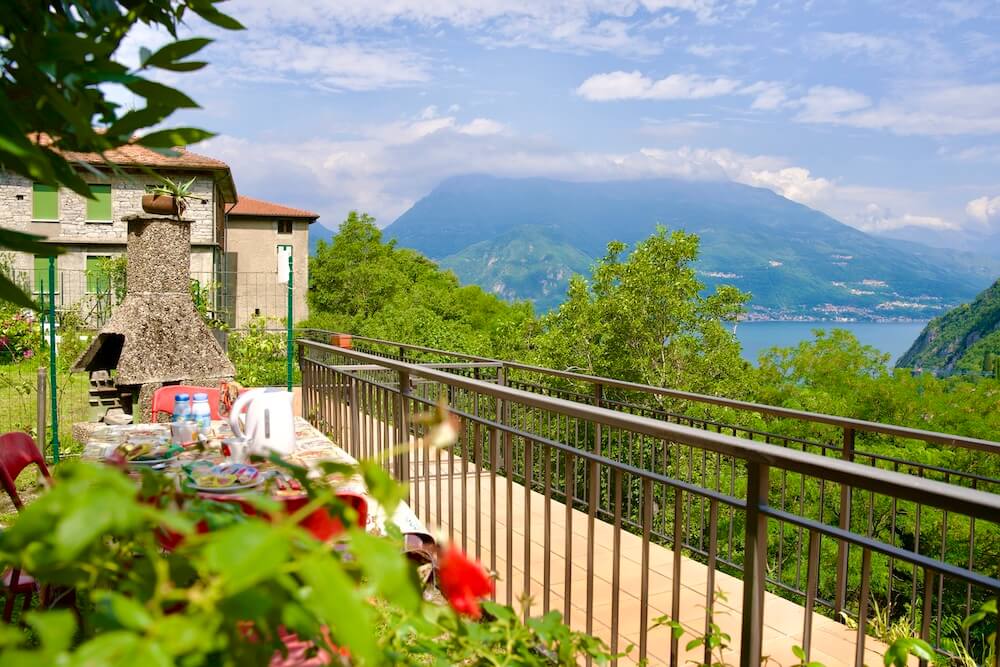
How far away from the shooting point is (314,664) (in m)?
1.37

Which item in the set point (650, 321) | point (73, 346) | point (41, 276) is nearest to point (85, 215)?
point (73, 346)

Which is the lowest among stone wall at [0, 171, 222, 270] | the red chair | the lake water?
the lake water

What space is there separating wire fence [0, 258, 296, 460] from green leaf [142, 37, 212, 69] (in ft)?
20.4

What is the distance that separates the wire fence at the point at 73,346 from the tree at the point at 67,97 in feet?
19.8

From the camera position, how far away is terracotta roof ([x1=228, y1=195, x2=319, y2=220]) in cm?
3322

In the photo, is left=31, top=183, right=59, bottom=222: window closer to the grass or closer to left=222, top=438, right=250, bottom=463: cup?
the grass

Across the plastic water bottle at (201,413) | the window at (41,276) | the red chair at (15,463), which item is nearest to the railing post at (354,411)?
the plastic water bottle at (201,413)

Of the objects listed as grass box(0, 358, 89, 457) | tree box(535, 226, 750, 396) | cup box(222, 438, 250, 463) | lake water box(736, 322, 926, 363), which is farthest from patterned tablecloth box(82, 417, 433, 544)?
lake water box(736, 322, 926, 363)

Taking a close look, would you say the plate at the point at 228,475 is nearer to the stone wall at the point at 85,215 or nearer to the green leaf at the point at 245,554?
the green leaf at the point at 245,554

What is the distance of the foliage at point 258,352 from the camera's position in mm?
11750

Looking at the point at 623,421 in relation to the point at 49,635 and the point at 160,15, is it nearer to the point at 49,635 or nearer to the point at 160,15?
the point at 160,15

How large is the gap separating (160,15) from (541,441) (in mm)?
1724

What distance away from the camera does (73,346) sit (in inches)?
458

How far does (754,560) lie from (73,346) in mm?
12098
